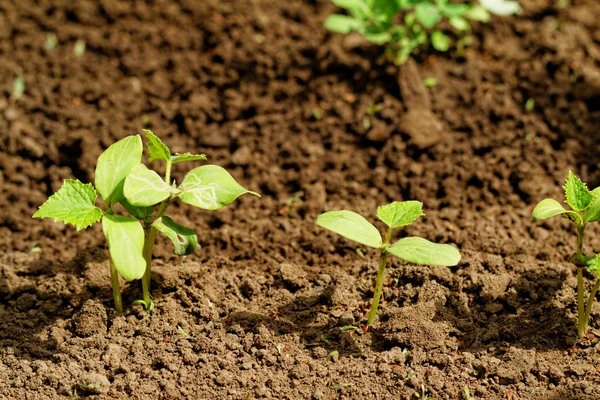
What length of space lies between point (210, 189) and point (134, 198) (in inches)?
9.2

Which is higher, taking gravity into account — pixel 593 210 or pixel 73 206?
pixel 593 210

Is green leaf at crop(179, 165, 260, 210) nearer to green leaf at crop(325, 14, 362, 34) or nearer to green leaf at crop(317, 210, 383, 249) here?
green leaf at crop(317, 210, 383, 249)

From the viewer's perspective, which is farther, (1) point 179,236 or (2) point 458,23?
(2) point 458,23

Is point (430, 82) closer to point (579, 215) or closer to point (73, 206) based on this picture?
point (579, 215)

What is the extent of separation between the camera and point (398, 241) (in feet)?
7.51

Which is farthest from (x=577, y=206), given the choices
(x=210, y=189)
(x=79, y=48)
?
(x=79, y=48)

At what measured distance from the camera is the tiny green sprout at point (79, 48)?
392cm

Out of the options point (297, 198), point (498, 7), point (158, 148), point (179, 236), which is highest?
point (498, 7)

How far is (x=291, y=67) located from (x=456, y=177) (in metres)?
1.10

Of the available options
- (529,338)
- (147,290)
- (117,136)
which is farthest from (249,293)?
(117,136)

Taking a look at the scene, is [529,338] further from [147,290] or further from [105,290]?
[105,290]

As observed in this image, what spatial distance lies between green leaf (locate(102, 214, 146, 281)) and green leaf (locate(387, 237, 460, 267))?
0.75 m

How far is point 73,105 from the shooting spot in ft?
11.9

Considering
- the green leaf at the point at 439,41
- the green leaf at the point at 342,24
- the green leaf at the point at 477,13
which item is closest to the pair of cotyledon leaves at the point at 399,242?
the green leaf at the point at 342,24
